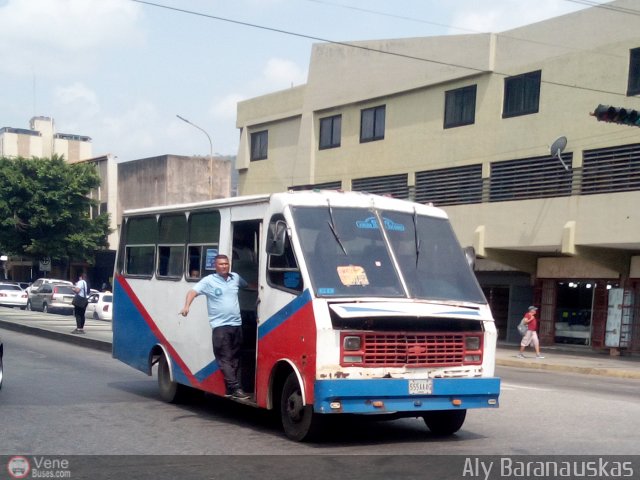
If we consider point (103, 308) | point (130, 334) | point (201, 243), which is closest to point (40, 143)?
point (103, 308)

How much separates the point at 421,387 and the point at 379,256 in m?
1.42

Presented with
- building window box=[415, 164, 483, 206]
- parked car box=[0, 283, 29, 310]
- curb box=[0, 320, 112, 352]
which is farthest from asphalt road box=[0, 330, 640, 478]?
parked car box=[0, 283, 29, 310]

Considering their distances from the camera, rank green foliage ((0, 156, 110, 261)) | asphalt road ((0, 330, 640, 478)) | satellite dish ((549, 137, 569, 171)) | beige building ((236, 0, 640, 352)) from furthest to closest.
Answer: green foliage ((0, 156, 110, 261)) < satellite dish ((549, 137, 569, 171)) < beige building ((236, 0, 640, 352)) < asphalt road ((0, 330, 640, 478))

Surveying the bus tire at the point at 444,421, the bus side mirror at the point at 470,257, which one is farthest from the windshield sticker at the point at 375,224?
the bus tire at the point at 444,421

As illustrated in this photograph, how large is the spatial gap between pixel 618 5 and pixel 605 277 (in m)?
8.43

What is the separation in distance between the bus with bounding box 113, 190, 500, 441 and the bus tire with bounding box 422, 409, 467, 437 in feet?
0.05

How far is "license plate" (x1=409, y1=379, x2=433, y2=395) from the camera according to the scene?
29.1 ft

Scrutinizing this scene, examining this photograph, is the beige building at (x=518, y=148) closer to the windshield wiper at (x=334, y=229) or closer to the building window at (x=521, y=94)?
the building window at (x=521, y=94)

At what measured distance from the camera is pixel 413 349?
891cm

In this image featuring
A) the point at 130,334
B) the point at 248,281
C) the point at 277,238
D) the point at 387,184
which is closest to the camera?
the point at 277,238

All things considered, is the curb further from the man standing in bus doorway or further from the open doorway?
the open doorway

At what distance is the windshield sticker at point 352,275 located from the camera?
9094mm

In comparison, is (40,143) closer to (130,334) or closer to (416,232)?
(130,334)

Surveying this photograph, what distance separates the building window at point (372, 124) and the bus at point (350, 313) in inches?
998
